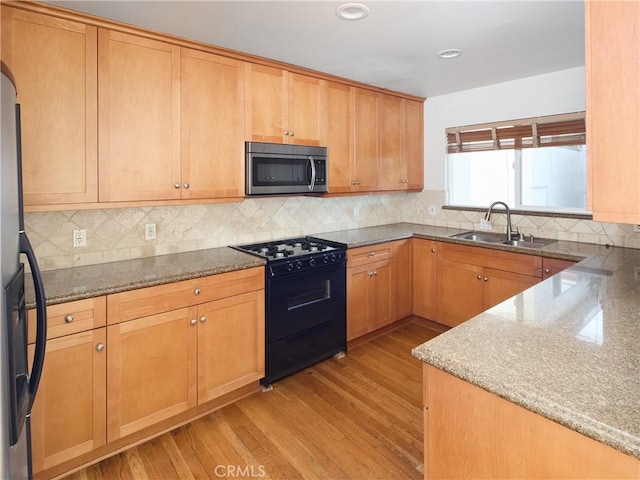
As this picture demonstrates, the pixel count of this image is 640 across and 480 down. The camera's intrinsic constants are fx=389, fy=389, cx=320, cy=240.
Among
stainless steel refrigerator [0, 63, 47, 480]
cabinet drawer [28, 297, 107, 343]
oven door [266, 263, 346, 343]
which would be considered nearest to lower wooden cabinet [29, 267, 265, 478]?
cabinet drawer [28, 297, 107, 343]

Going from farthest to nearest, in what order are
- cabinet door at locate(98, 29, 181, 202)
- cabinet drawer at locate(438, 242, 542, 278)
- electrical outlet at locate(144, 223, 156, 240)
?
cabinet drawer at locate(438, 242, 542, 278)
electrical outlet at locate(144, 223, 156, 240)
cabinet door at locate(98, 29, 181, 202)

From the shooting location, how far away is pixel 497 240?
3.61m

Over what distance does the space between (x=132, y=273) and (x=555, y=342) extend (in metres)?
2.09

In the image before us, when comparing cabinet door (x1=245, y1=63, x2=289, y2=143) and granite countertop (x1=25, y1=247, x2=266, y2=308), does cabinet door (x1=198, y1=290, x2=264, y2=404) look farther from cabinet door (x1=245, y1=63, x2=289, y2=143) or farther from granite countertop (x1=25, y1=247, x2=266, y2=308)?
cabinet door (x1=245, y1=63, x2=289, y2=143)

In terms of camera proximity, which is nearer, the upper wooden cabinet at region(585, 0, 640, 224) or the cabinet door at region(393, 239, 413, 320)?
the upper wooden cabinet at region(585, 0, 640, 224)

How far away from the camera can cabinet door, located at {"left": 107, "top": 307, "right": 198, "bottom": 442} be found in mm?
2033

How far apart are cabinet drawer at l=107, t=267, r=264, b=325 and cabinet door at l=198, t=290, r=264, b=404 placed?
6 centimetres

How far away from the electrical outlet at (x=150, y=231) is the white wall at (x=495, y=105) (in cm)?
290

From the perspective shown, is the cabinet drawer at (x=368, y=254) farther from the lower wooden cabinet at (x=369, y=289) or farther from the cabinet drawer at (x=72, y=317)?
the cabinet drawer at (x=72, y=317)

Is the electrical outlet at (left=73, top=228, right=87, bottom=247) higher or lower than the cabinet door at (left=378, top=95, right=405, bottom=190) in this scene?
lower

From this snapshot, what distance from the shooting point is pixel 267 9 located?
204cm

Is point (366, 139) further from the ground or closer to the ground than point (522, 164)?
further from the ground

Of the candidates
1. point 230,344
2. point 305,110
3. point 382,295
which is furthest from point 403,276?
point 230,344

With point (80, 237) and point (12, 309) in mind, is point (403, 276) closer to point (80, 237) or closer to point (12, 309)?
point (80, 237)
